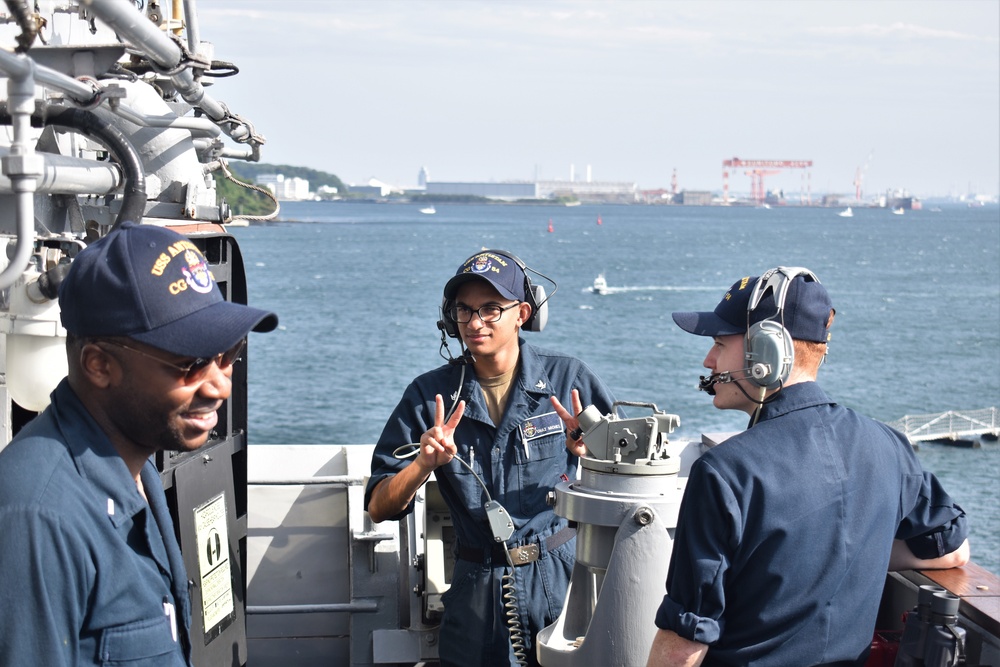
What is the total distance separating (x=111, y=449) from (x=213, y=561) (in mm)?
2412

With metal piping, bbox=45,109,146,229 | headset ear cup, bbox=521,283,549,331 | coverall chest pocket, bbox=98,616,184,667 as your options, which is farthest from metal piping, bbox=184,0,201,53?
coverall chest pocket, bbox=98,616,184,667

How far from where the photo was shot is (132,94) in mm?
4305

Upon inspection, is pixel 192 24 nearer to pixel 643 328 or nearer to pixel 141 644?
pixel 141 644

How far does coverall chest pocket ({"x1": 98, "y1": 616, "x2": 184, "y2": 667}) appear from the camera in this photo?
2195 millimetres

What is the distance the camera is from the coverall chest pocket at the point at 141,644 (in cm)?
220

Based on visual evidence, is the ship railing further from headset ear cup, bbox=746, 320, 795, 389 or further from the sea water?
headset ear cup, bbox=746, 320, 795, 389

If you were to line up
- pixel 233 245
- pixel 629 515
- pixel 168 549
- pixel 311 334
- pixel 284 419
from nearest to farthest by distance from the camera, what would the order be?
1. pixel 168 549
2. pixel 629 515
3. pixel 233 245
4. pixel 284 419
5. pixel 311 334

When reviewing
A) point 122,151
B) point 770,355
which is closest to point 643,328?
point 122,151

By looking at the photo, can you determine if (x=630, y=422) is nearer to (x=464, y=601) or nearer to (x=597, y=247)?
(x=464, y=601)

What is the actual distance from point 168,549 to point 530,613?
6.04 feet

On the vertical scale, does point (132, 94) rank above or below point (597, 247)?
above

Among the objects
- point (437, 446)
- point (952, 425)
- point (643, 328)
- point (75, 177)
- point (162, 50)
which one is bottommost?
point (643, 328)

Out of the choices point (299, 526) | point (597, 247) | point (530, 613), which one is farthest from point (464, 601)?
point (597, 247)

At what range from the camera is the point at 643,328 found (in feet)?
188
